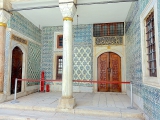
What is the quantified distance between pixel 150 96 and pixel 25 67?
16.7 ft

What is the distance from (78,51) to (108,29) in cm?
189

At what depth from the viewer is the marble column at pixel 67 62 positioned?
409 cm

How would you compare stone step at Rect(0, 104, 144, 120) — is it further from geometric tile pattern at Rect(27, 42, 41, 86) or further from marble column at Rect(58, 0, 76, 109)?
geometric tile pattern at Rect(27, 42, 41, 86)

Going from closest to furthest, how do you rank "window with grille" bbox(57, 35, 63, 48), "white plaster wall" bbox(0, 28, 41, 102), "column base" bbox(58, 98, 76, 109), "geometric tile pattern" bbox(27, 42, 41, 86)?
1. "column base" bbox(58, 98, 76, 109)
2. "white plaster wall" bbox(0, 28, 41, 102)
3. "geometric tile pattern" bbox(27, 42, 41, 86)
4. "window with grille" bbox(57, 35, 63, 48)

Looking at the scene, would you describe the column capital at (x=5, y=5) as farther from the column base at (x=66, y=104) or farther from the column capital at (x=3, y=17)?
the column base at (x=66, y=104)

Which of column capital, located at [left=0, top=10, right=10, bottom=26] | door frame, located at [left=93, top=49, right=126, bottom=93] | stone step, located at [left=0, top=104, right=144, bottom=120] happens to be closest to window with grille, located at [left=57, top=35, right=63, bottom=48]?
door frame, located at [left=93, top=49, right=126, bottom=93]

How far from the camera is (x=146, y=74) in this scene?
352 cm

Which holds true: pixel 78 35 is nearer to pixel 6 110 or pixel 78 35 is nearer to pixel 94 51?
pixel 94 51

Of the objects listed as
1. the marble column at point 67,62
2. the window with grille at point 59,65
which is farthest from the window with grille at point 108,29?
the marble column at point 67,62

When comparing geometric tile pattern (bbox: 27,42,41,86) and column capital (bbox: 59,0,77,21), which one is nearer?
column capital (bbox: 59,0,77,21)

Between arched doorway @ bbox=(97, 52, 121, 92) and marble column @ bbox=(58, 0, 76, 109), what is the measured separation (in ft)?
10.6

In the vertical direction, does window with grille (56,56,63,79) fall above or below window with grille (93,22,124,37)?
below

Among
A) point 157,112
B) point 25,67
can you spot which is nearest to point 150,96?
point 157,112

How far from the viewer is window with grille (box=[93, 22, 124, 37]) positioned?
23.3 feet
